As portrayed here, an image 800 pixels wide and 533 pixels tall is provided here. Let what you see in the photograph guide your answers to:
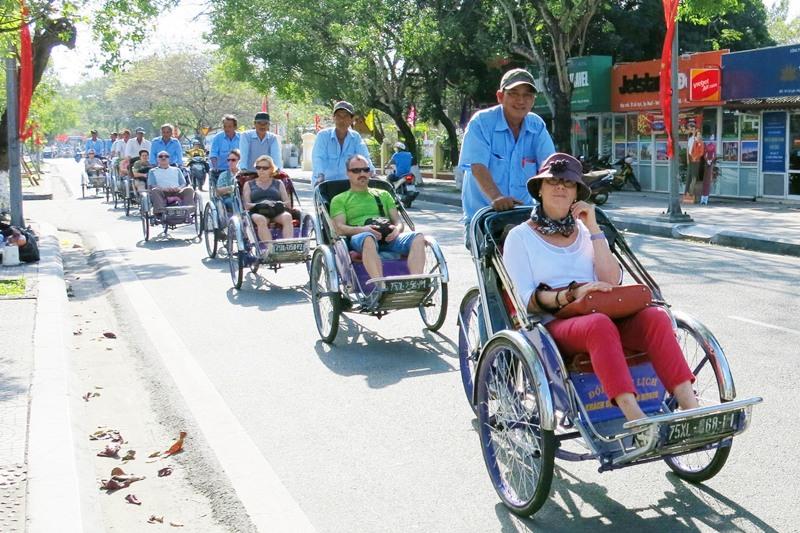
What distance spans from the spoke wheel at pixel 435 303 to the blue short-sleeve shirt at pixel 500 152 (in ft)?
6.67

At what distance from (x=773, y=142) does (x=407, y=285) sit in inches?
684

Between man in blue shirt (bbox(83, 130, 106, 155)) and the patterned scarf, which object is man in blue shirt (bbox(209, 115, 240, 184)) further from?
man in blue shirt (bbox(83, 130, 106, 155))

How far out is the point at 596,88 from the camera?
93.6 feet

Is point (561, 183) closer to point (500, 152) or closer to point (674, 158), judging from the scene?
point (500, 152)

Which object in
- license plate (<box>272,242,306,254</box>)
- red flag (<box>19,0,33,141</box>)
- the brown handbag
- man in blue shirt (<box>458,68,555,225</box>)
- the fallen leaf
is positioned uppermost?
red flag (<box>19,0,33,141</box>)

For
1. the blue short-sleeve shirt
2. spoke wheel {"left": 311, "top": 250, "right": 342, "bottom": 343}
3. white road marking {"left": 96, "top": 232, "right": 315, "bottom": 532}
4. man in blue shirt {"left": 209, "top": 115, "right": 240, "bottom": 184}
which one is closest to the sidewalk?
man in blue shirt {"left": 209, "top": 115, "right": 240, "bottom": 184}

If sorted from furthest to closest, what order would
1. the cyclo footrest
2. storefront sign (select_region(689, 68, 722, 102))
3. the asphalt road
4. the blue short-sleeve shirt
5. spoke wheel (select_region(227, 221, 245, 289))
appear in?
storefront sign (select_region(689, 68, 722, 102)), spoke wheel (select_region(227, 221, 245, 289)), the blue short-sleeve shirt, the asphalt road, the cyclo footrest

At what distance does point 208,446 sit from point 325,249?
3150 mm

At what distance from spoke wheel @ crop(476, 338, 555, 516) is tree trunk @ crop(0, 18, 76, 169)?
14336 millimetres

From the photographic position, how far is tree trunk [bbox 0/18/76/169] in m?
17.7

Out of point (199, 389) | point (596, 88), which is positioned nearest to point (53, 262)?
point (199, 389)

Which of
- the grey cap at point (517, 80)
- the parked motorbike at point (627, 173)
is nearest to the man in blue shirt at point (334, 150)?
the grey cap at point (517, 80)

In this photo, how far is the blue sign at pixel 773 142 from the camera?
22750 mm

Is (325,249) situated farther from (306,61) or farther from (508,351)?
(306,61)
